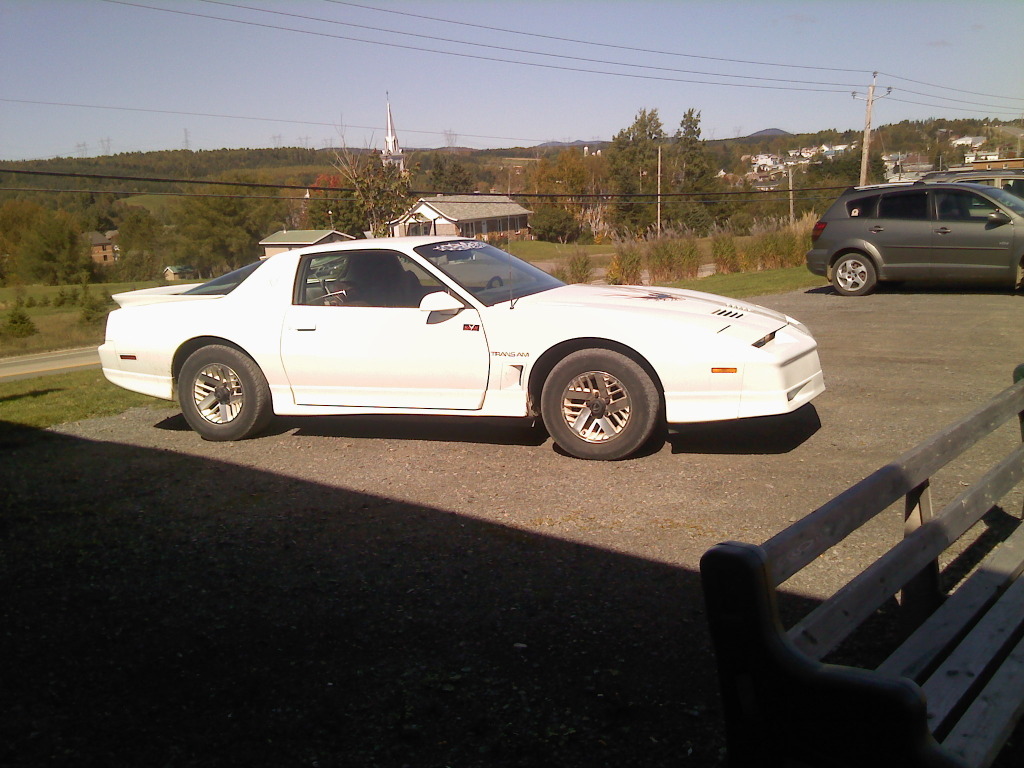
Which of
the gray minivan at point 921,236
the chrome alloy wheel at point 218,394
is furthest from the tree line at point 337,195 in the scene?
the chrome alloy wheel at point 218,394

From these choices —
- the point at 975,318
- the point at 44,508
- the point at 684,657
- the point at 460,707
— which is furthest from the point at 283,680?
the point at 975,318

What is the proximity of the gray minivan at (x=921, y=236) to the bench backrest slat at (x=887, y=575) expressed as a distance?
11362 millimetres

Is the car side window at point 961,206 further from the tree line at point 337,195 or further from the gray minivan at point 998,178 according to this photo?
the tree line at point 337,195

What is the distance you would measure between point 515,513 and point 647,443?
136 centimetres

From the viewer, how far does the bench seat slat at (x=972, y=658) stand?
7.54 ft

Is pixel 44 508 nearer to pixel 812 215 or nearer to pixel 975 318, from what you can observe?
pixel 975 318

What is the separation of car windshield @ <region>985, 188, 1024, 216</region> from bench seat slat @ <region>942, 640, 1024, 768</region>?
1270cm

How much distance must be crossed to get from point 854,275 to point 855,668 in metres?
13.8

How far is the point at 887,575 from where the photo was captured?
2514 mm

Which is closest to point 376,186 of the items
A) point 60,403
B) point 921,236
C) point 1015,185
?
point 921,236

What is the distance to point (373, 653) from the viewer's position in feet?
11.8

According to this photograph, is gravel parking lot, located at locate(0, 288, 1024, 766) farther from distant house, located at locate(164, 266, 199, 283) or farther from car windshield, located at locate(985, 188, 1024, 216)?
distant house, located at locate(164, 266, 199, 283)

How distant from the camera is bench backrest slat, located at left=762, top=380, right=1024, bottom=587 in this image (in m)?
2.15

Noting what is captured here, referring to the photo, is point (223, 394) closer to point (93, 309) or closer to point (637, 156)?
point (93, 309)
